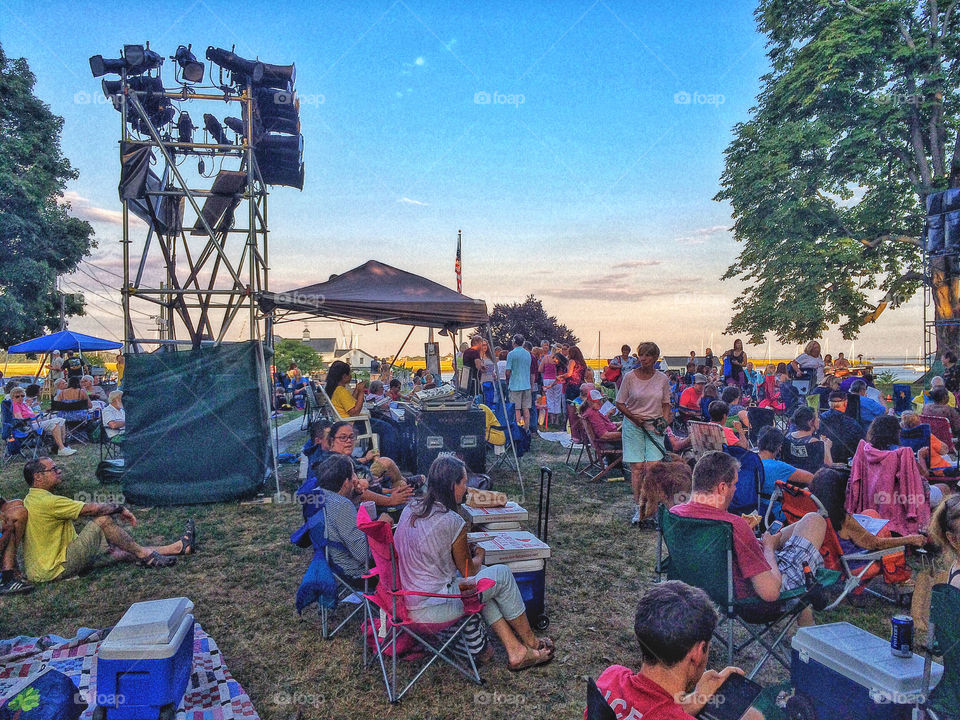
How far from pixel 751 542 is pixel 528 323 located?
33.3 meters

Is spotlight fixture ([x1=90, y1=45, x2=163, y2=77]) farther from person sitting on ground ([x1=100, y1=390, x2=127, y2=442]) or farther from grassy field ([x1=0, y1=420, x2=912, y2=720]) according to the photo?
grassy field ([x1=0, y1=420, x2=912, y2=720])

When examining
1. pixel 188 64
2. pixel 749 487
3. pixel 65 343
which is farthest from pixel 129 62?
pixel 65 343

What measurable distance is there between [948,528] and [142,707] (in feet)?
12.6

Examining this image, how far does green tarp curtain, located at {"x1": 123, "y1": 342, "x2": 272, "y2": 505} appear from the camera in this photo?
7.26 metres

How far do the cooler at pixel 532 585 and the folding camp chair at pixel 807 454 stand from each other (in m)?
3.04

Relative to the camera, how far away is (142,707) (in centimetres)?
264

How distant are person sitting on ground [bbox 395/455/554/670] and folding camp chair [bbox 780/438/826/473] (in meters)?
3.43

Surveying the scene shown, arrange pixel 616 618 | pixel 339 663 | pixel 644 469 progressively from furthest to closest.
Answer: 1. pixel 644 469
2. pixel 616 618
3. pixel 339 663

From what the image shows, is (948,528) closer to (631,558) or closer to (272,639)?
(631,558)

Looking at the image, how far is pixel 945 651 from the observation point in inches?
83.0

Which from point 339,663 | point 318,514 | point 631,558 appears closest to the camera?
point 339,663

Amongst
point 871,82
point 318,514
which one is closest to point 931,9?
point 871,82

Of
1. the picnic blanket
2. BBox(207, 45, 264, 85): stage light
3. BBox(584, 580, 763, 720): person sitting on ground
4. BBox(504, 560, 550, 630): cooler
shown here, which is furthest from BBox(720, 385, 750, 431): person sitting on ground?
BBox(207, 45, 264, 85): stage light

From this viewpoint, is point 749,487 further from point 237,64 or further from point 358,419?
point 237,64
